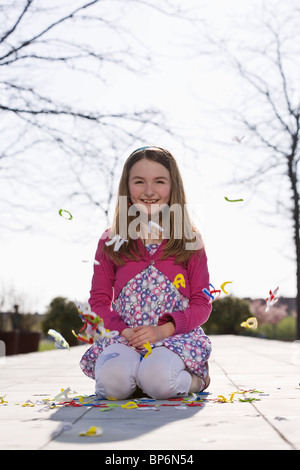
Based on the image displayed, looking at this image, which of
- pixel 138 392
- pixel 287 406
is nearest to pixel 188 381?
pixel 138 392

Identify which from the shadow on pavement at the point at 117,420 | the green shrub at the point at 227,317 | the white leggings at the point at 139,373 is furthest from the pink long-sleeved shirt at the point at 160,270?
the green shrub at the point at 227,317

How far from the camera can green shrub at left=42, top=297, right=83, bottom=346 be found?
2338 centimetres

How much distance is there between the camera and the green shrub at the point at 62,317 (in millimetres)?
23375

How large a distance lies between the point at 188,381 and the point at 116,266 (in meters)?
0.77

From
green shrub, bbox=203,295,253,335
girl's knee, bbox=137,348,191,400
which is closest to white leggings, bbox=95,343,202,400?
girl's knee, bbox=137,348,191,400

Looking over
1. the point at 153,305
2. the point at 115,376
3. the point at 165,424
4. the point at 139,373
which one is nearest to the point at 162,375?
the point at 139,373

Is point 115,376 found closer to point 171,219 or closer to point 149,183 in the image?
point 171,219

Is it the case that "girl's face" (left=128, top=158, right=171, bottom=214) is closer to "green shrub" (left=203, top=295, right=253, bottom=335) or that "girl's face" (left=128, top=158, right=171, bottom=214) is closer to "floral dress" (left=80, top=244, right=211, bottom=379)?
"floral dress" (left=80, top=244, right=211, bottom=379)

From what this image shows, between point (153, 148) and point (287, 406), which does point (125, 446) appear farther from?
point (153, 148)

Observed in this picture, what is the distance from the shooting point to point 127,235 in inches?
140

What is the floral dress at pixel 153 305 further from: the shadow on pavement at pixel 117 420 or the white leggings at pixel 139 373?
the shadow on pavement at pixel 117 420

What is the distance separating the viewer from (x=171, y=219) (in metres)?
3.54

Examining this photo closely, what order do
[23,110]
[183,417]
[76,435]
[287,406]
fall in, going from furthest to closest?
[23,110], [287,406], [183,417], [76,435]

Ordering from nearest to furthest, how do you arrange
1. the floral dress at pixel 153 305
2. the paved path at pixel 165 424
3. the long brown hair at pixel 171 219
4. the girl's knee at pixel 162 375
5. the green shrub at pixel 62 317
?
the paved path at pixel 165 424 → the girl's knee at pixel 162 375 → the floral dress at pixel 153 305 → the long brown hair at pixel 171 219 → the green shrub at pixel 62 317
